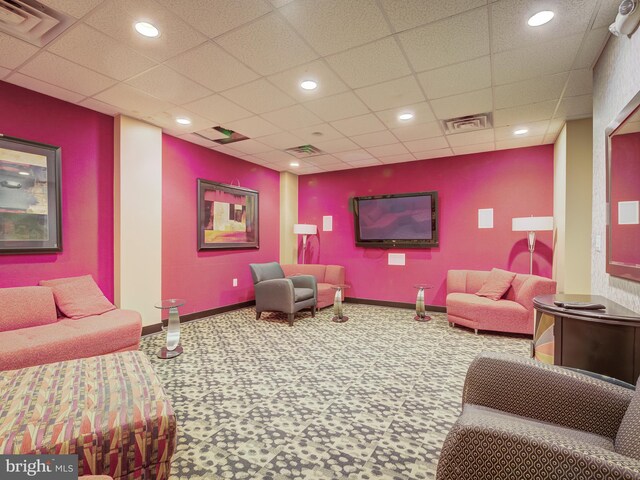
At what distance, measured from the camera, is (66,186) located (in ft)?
11.8

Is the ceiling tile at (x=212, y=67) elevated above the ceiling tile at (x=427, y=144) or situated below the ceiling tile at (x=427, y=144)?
above

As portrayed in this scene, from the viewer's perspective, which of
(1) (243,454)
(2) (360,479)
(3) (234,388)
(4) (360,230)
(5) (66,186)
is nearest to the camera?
(2) (360,479)

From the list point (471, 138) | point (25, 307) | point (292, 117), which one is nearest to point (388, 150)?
point (471, 138)

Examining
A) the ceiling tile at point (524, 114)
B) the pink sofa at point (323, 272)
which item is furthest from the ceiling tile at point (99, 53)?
the pink sofa at point (323, 272)

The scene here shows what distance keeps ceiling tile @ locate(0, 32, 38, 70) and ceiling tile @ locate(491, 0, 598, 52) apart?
11.9 ft

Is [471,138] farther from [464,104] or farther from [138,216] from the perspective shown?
[138,216]

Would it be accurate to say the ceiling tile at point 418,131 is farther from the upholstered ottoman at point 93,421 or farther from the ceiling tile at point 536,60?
the upholstered ottoman at point 93,421

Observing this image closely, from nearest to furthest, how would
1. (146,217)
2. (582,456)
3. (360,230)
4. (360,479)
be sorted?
(582,456) → (360,479) → (146,217) → (360,230)

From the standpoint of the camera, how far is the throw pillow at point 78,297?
3.26 meters

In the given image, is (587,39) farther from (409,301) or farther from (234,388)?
(409,301)

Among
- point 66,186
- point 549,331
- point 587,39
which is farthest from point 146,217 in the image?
→ point 587,39

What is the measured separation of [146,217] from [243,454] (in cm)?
345

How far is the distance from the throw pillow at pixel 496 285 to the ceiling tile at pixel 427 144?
2.23 metres

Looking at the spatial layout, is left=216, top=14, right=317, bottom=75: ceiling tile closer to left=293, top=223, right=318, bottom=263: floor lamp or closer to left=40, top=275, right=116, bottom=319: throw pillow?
left=40, top=275, right=116, bottom=319: throw pillow
